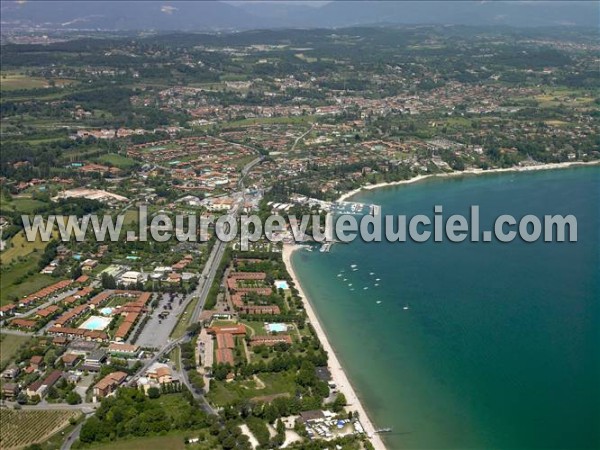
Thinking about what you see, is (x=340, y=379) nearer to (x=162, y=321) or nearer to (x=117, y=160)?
(x=162, y=321)

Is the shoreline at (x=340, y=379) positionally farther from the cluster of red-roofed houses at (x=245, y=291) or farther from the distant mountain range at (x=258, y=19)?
the distant mountain range at (x=258, y=19)

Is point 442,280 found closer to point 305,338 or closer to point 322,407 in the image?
point 305,338

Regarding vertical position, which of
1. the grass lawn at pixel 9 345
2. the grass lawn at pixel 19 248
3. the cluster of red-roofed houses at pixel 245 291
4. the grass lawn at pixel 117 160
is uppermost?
the grass lawn at pixel 117 160

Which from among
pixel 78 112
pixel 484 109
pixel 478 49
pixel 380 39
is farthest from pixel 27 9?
pixel 484 109

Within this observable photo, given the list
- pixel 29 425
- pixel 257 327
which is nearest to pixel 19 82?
pixel 257 327

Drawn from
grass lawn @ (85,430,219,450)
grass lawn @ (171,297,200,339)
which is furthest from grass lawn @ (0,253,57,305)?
grass lawn @ (85,430,219,450)

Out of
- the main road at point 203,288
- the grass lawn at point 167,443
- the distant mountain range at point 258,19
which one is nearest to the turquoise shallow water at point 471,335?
the main road at point 203,288
